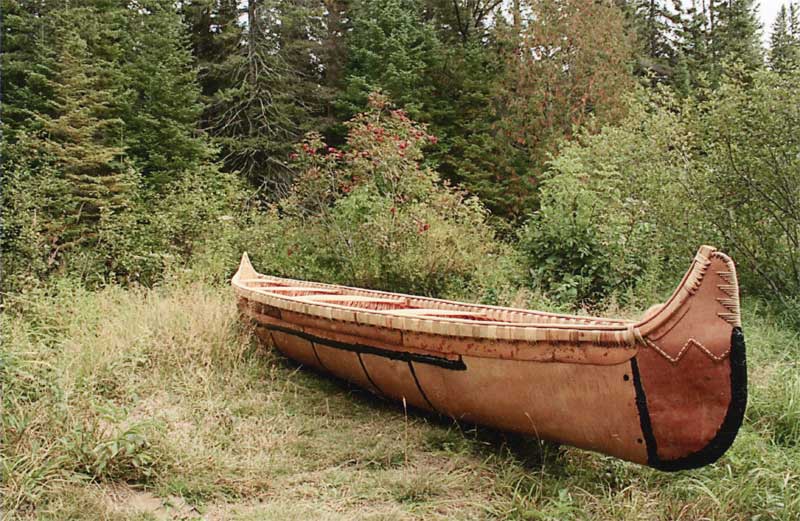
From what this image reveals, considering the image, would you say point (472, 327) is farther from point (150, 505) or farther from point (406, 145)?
point (406, 145)

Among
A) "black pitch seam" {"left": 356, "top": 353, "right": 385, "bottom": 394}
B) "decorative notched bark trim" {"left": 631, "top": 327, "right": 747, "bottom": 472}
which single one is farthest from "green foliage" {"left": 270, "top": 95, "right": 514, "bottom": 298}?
"decorative notched bark trim" {"left": 631, "top": 327, "right": 747, "bottom": 472}

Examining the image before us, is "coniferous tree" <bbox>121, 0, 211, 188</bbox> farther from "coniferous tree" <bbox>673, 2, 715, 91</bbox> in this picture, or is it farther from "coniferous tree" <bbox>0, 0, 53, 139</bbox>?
"coniferous tree" <bbox>673, 2, 715, 91</bbox>

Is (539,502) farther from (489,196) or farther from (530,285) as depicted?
(489,196)

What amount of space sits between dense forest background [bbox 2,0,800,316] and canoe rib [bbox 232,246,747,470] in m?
2.78

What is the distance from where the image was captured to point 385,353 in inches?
140

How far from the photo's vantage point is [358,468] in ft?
10.2

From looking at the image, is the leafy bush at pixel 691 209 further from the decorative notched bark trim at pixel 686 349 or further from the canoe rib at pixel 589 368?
the decorative notched bark trim at pixel 686 349

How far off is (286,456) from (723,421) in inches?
79.4

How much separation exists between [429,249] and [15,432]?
4598 millimetres

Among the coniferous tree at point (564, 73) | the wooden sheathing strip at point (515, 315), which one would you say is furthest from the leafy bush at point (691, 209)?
the coniferous tree at point (564, 73)

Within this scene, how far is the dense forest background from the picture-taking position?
612 centimetres

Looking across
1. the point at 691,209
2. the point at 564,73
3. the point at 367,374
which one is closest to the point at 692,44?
the point at 564,73

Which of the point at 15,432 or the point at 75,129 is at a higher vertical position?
the point at 75,129

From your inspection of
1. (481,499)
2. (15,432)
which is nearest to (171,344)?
(15,432)
